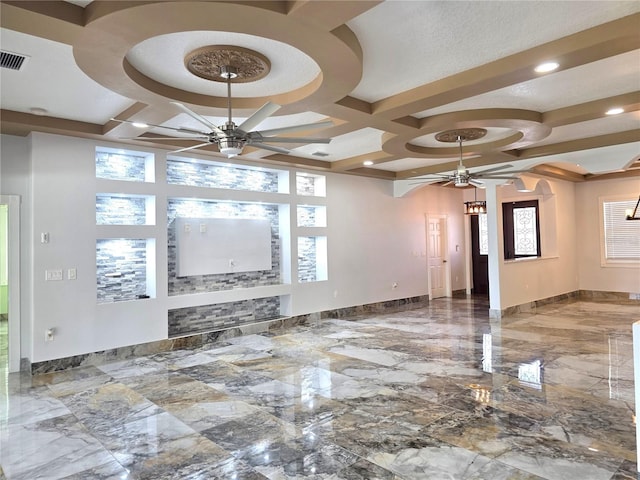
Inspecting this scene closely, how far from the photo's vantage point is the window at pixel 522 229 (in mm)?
10094

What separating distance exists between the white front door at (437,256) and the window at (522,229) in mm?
1518

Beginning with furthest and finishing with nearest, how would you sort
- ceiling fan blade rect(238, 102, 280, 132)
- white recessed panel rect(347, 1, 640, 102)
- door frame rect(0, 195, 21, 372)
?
1. door frame rect(0, 195, 21, 372)
2. ceiling fan blade rect(238, 102, 280, 132)
3. white recessed panel rect(347, 1, 640, 102)

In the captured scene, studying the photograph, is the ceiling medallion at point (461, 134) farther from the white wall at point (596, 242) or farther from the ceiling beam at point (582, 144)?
the white wall at point (596, 242)

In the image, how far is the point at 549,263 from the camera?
30.5ft

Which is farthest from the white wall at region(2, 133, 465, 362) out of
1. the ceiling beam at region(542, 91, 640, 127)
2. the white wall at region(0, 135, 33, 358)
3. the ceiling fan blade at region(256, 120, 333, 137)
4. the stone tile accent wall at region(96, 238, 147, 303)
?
the ceiling beam at region(542, 91, 640, 127)

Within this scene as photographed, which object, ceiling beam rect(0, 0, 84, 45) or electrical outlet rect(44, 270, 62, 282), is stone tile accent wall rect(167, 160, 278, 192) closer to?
→ electrical outlet rect(44, 270, 62, 282)

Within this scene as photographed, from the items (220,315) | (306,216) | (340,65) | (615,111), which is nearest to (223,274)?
(220,315)

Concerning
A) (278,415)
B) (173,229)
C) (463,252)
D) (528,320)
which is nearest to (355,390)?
(278,415)

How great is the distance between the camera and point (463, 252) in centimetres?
1154

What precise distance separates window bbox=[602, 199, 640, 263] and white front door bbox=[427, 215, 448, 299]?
143 inches

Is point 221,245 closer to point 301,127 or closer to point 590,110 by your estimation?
point 301,127

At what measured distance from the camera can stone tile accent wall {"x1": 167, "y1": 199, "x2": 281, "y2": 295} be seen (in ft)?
20.9

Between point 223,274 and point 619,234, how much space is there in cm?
887

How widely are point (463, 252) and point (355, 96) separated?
8.29m
